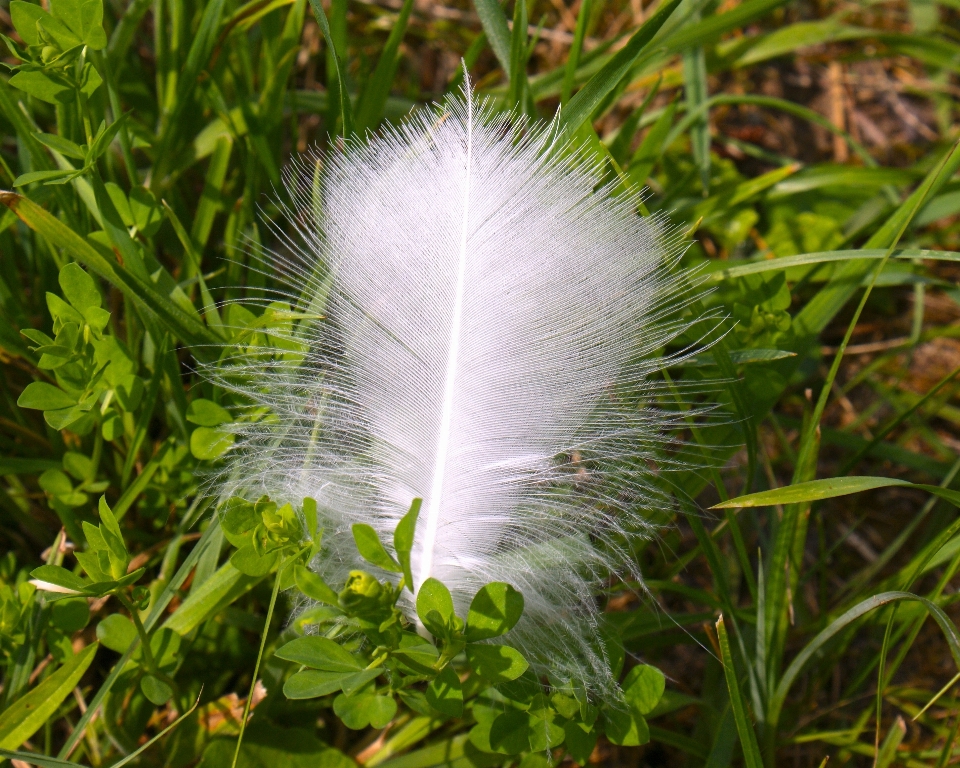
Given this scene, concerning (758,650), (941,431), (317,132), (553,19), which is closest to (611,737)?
(758,650)

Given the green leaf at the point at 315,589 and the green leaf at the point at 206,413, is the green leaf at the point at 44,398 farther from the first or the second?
the green leaf at the point at 315,589

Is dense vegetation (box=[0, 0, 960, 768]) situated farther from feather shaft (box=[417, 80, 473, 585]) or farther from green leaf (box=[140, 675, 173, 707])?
feather shaft (box=[417, 80, 473, 585])

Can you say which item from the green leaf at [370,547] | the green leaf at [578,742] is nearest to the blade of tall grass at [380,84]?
the green leaf at [370,547]

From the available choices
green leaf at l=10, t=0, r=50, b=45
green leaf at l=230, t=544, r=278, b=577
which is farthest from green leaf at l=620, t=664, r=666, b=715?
green leaf at l=10, t=0, r=50, b=45

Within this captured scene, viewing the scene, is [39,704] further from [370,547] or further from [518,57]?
[518,57]

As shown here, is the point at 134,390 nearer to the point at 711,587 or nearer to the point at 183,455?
the point at 183,455

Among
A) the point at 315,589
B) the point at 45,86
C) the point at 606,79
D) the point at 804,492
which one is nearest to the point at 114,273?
the point at 45,86
